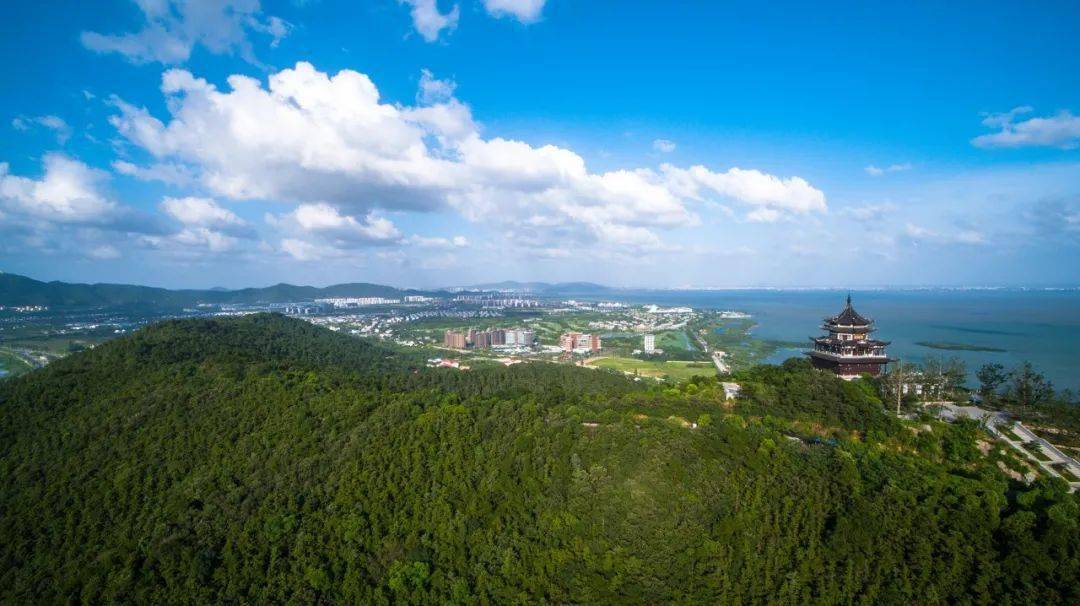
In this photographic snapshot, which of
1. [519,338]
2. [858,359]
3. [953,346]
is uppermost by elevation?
[858,359]

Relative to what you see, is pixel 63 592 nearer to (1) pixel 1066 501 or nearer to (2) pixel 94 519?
(2) pixel 94 519

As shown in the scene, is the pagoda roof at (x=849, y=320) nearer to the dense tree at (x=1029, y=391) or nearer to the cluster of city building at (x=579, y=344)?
the dense tree at (x=1029, y=391)

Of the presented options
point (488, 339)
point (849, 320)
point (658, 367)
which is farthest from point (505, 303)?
point (849, 320)

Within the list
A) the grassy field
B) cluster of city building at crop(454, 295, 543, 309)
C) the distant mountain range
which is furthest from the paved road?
the distant mountain range

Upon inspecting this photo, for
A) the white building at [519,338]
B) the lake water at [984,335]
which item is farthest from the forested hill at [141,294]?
the lake water at [984,335]

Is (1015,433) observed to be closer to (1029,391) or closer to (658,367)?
(1029,391)

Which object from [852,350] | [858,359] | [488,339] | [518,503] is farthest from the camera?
[488,339]

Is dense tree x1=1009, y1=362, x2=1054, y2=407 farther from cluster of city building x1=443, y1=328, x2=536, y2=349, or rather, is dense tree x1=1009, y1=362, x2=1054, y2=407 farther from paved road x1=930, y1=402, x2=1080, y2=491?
cluster of city building x1=443, y1=328, x2=536, y2=349
